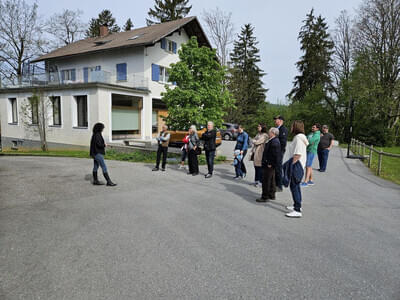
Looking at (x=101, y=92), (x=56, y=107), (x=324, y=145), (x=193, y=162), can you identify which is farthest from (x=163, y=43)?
(x=324, y=145)

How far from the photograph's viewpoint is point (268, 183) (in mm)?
6348

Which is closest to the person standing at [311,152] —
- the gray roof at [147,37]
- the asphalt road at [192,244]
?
the asphalt road at [192,244]

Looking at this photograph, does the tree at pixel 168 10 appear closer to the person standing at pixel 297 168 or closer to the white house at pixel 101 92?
the white house at pixel 101 92

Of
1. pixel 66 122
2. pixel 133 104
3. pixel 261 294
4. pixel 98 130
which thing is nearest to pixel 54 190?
pixel 98 130

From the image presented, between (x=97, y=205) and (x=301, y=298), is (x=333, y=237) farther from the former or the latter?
(x=97, y=205)

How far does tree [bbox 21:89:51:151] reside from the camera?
61.8ft

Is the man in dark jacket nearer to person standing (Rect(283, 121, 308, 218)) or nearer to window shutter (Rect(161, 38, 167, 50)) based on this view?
person standing (Rect(283, 121, 308, 218))

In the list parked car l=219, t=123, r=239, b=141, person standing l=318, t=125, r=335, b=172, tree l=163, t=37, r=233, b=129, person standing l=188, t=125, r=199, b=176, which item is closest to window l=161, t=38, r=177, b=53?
parked car l=219, t=123, r=239, b=141

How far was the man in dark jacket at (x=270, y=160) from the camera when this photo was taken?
6086mm

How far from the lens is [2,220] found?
16.4 ft

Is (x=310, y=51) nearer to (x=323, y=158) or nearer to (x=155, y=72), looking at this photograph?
(x=155, y=72)

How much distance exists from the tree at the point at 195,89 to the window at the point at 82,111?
322 inches

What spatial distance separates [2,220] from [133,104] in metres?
18.7

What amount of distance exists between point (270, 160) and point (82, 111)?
16265 mm
